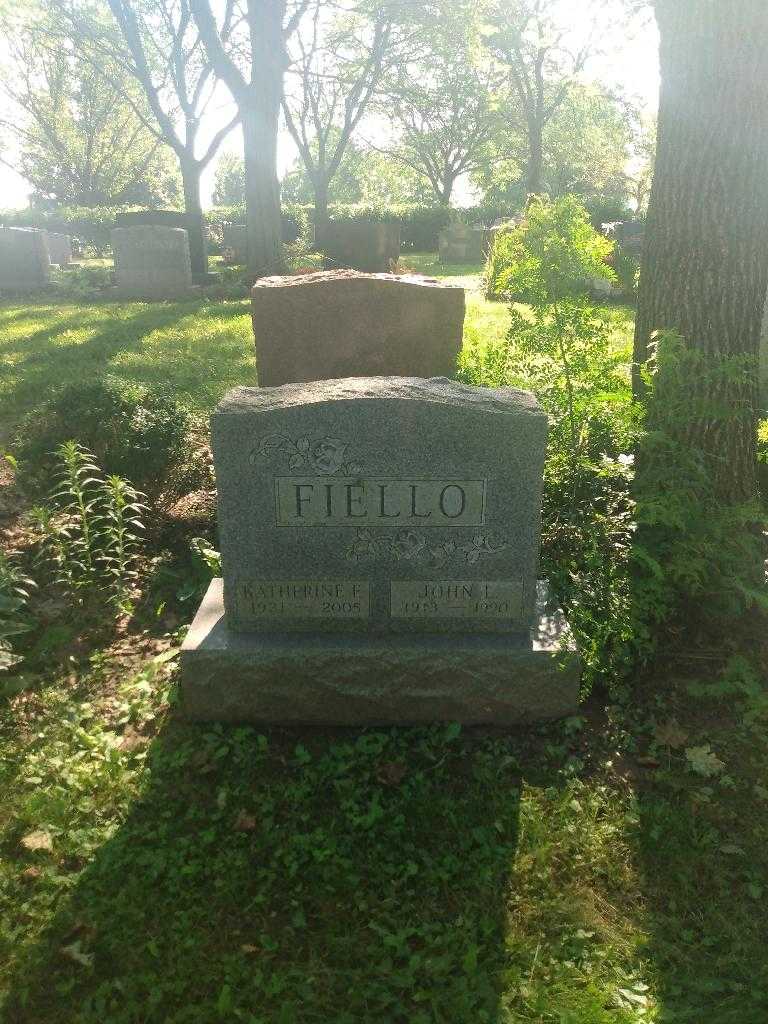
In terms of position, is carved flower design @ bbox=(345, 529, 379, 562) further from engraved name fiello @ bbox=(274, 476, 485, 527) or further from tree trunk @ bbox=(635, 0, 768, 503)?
tree trunk @ bbox=(635, 0, 768, 503)

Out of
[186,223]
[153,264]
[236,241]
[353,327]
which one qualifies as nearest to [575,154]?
[236,241]

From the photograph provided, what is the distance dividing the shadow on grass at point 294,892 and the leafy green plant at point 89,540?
4.61ft

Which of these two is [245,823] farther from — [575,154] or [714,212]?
[575,154]

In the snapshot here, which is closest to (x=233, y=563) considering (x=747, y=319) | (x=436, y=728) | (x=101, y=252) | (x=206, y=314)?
(x=436, y=728)

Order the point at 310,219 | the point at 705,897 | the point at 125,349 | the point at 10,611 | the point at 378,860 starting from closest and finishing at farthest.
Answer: the point at 705,897 → the point at 378,860 → the point at 10,611 → the point at 125,349 → the point at 310,219

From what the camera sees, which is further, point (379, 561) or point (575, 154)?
point (575, 154)

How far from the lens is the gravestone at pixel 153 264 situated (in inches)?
572

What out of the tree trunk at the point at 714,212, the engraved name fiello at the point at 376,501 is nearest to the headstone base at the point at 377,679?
the engraved name fiello at the point at 376,501

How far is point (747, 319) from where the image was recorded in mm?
4277

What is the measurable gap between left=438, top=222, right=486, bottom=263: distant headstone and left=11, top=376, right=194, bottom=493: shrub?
67.0 ft

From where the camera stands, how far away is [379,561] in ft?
10.7

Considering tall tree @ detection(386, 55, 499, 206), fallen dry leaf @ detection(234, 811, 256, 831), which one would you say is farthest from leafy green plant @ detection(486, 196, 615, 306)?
tall tree @ detection(386, 55, 499, 206)

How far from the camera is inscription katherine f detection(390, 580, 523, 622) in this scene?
3.30m

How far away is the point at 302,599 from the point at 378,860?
1.11m
